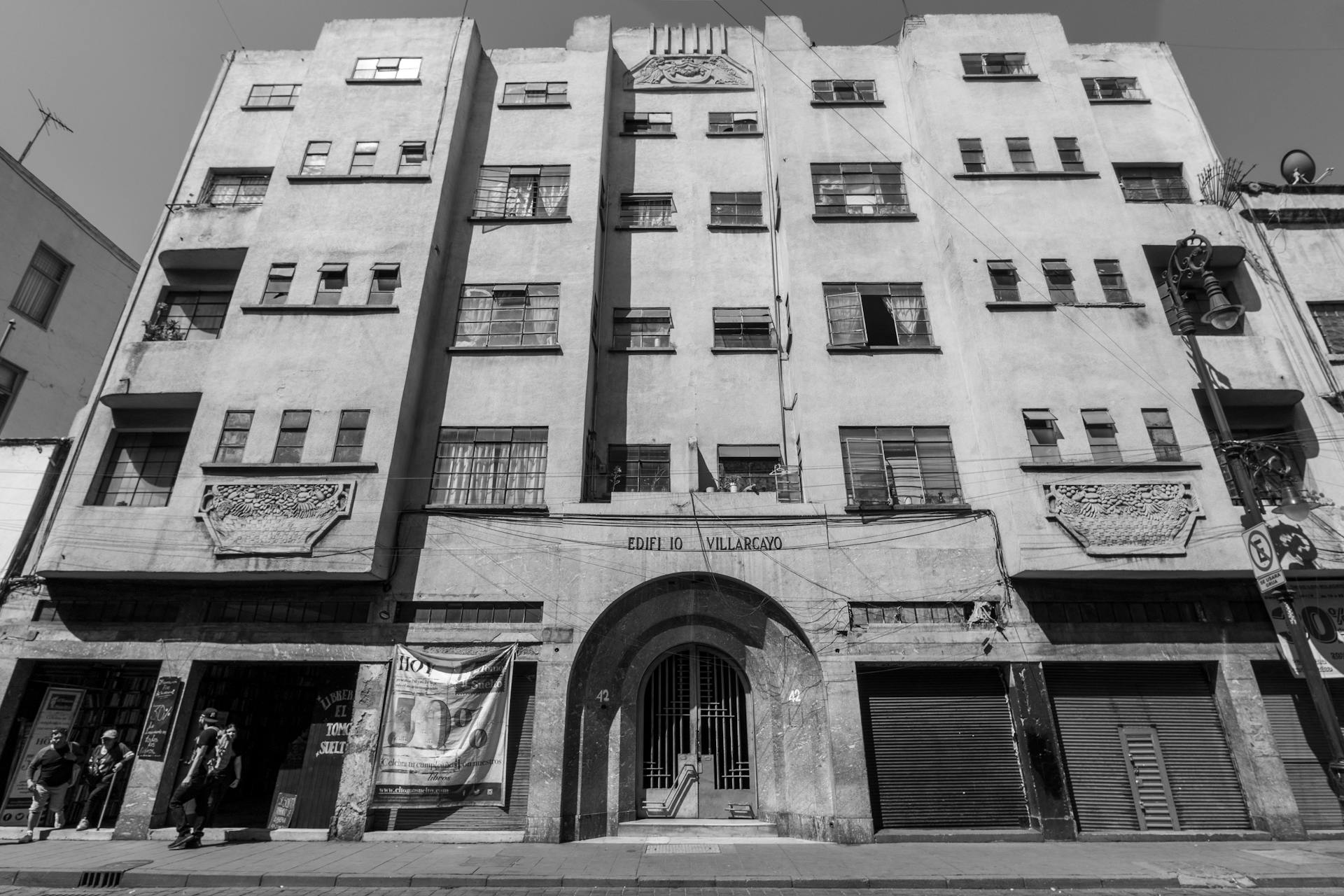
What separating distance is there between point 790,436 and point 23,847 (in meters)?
18.1

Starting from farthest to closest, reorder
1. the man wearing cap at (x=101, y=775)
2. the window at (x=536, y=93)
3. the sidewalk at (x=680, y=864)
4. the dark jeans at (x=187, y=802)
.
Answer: the window at (x=536, y=93)
the man wearing cap at (x=101, y=775)
the dark jeans at (x=187, y=802)
the sidewalk at (x=680, y=864)

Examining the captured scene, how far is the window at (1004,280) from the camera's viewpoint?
17.0 metres

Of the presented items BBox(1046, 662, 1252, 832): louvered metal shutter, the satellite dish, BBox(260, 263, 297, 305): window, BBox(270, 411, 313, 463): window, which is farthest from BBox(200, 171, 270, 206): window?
the satellite dish

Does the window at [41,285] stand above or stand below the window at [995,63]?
below

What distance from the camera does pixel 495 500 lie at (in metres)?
16.0

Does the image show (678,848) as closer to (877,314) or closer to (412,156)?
(877,314)

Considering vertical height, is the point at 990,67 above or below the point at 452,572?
above

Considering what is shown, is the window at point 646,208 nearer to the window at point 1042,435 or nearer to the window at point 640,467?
the window at point 640,467

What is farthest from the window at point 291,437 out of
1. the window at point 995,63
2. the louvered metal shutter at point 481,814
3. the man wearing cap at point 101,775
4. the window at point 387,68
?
the window at point 995,63

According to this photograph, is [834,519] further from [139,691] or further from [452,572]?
[139,691]

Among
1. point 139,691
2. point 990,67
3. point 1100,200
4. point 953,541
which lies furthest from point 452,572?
point 990,67

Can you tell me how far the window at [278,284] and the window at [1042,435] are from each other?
18.8 meters

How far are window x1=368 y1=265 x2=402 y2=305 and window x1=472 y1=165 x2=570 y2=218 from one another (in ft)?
10.9

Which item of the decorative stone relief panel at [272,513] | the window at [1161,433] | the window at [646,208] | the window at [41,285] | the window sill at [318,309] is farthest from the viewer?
the window at [41,285]
